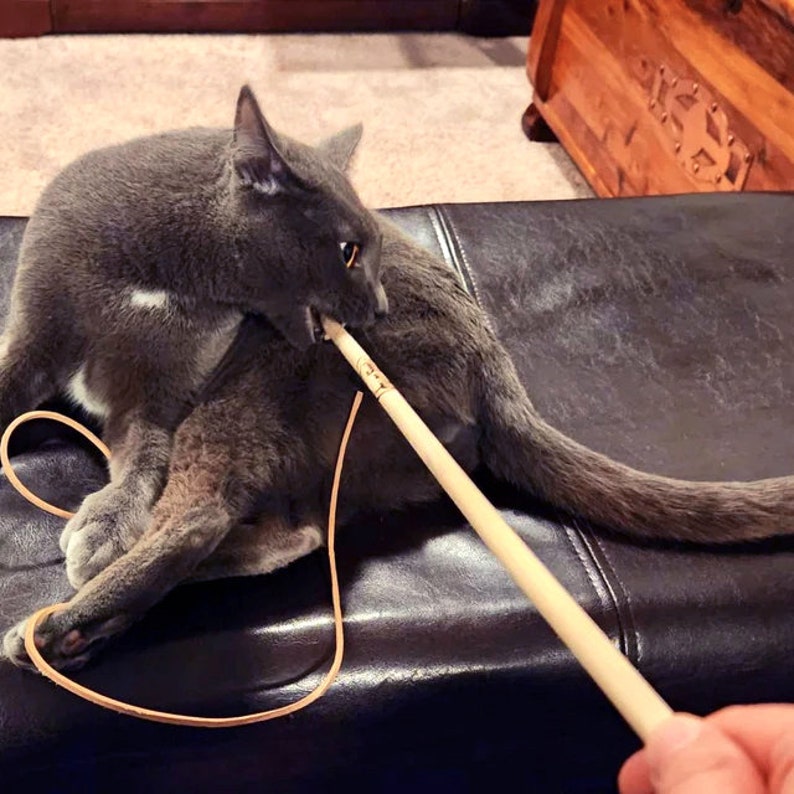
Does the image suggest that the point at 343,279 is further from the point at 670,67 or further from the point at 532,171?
the point at 532,171

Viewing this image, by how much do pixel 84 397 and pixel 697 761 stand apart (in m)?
0.76

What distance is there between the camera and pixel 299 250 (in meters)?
0.95

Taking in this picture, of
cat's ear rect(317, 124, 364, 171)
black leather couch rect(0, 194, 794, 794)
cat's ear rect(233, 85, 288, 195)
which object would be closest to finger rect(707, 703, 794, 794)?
black leather couch rect(0, 194, 794, 794)

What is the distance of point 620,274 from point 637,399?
0.23 metres

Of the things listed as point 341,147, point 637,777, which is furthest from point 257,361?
point 637,777

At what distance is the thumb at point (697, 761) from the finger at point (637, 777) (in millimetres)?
24

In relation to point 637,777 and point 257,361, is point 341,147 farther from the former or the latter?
point 637,777

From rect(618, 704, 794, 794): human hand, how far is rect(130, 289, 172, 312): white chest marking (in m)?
0.68

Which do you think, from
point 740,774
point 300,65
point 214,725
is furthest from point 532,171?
point 740,774

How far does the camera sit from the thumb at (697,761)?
0.41 metres

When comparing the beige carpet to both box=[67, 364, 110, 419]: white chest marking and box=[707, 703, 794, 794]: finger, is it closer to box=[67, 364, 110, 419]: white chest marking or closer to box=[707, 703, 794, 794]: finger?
box=[67, 364, 110, 419]: white chest marking

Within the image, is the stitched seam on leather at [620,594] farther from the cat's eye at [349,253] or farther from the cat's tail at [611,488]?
the cat's eye at [349,253]

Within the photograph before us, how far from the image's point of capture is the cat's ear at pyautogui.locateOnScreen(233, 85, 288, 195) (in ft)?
2.93

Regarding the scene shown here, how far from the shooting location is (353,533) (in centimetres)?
93
